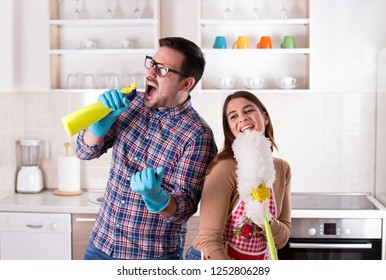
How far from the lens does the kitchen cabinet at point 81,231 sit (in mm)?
2480

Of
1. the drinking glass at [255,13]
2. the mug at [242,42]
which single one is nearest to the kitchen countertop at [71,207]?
the mug at [242,42]

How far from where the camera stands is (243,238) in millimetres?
1317

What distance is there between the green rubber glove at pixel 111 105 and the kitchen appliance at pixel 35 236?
1.12 metres

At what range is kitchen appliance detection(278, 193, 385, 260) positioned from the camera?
8.01ft

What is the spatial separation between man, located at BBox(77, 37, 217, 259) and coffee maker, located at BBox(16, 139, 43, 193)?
1.27 metres

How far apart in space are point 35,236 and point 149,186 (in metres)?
1.44

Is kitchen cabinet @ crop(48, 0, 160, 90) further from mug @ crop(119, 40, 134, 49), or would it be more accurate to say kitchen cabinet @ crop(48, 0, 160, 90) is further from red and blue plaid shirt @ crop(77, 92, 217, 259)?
red and blue plaid shirt @ crop(77, 92, 217, 259)

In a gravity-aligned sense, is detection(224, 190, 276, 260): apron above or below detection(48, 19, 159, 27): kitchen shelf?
below

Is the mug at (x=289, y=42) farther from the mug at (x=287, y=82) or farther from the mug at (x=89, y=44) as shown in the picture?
the mug at (x=89, y=44)

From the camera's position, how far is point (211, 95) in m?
2.79

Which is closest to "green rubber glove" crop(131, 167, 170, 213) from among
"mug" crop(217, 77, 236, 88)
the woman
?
the woman

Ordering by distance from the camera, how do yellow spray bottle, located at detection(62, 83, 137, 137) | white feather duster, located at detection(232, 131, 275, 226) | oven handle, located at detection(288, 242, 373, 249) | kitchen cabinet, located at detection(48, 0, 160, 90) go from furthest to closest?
kitchen cabinet, located at detection(48, 0, 160, 90) < oven handle, located at detection(288, 242, 373, 249) < yellow spray bottle, located at detection(62, 83, 137, 137) < white feather duster, located at detection(232, 131, 275, 226)

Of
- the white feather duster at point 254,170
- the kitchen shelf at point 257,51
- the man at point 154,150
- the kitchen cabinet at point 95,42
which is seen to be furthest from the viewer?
the kitchen cabinet at point 95,42

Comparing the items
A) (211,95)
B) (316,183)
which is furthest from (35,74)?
(316,183)
